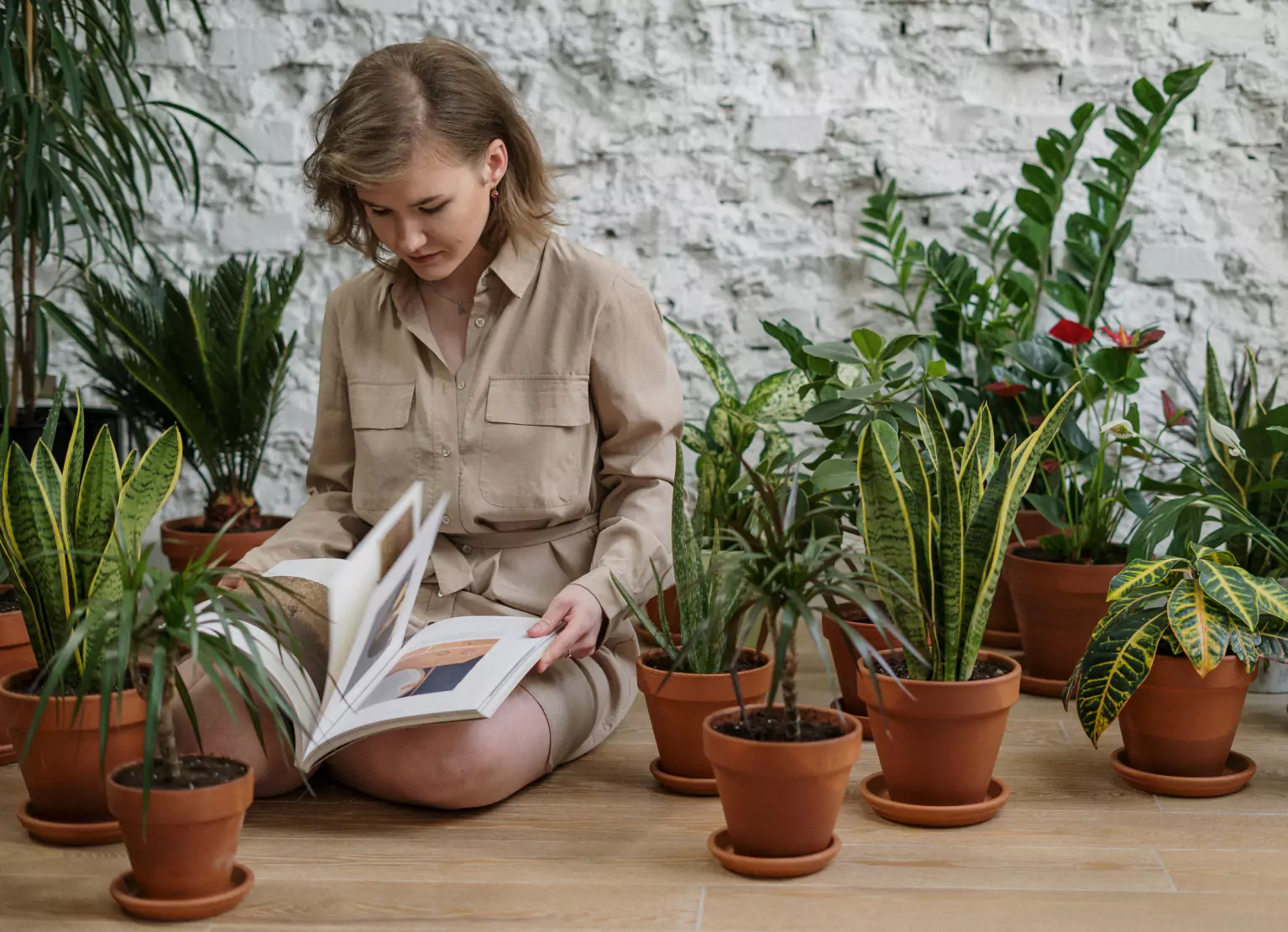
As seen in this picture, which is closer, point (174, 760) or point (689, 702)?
point (174, 760)

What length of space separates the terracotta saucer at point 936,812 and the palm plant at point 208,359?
5.18 ft

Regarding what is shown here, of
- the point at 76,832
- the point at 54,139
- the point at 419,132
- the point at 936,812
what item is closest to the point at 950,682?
the point at 936,812

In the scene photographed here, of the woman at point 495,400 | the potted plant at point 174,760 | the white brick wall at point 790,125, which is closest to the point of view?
the potted plant at point 174,760

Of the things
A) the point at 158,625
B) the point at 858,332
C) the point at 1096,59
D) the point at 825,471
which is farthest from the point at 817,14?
the point at 158,625

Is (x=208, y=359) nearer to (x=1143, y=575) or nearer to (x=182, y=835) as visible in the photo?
(x=182, y=835)

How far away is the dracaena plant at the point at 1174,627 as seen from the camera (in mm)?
1794

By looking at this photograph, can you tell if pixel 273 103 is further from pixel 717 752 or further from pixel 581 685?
pixel 717 752

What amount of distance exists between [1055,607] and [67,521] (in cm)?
167

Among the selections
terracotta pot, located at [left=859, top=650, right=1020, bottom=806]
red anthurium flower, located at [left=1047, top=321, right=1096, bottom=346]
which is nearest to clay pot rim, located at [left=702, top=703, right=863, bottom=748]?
terracotta pot, located at [left=859, top=650, right=1020, bottom=806]

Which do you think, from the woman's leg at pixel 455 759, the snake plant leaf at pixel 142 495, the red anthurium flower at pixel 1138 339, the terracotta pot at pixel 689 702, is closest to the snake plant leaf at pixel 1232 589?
the red anthurium flower at pixel 1138 339

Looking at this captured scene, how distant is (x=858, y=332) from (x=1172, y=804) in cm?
90

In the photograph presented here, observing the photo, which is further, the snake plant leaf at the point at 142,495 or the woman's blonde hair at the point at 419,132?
the woman's blonde hair at the point at 419,132

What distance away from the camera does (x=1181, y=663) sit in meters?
1.83

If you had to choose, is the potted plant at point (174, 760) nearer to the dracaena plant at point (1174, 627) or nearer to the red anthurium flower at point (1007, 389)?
the dracaena plant at point (1174, 627)
